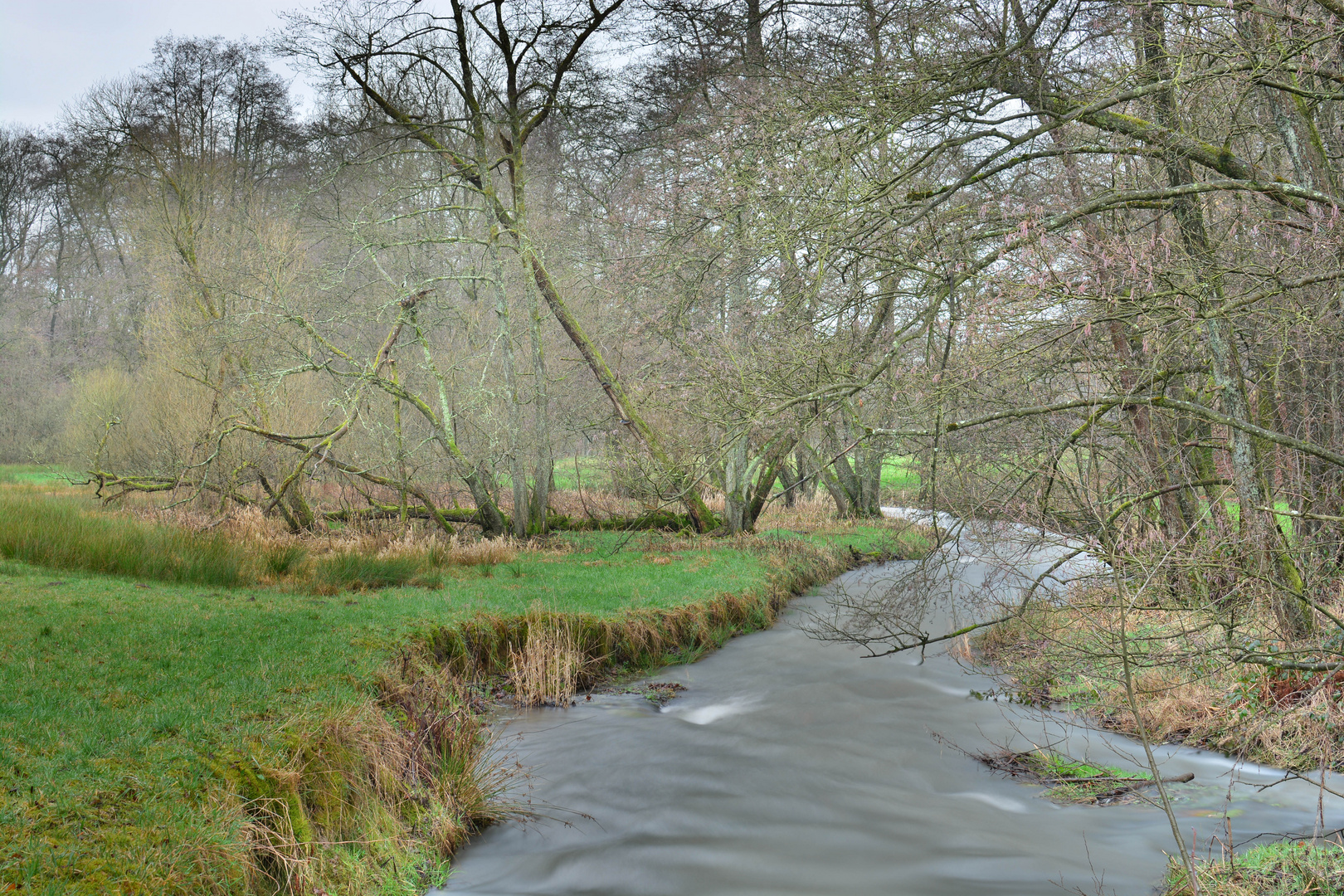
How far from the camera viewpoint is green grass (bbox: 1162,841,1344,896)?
163 inches

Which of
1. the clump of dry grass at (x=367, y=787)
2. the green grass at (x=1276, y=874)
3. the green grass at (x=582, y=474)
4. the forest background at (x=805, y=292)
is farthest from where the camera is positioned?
the green grass at (x=582, y=474)

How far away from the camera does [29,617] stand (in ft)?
20.4

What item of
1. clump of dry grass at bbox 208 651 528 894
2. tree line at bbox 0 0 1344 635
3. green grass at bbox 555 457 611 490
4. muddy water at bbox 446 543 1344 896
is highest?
tree line at bbox 0 0 1344 635

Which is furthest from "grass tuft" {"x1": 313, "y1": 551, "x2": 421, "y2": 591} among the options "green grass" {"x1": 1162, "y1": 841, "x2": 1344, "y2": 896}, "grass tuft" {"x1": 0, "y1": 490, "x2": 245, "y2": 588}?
"green grass" {"x1": 1162, "y1": 841, "x2": 1344, "y2": 896}

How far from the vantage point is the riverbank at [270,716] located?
355 centimetres

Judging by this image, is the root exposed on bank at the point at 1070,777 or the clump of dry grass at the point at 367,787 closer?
the clump of dry grass at the point at 367,787

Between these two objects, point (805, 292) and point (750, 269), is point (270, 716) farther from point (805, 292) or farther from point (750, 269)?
point (750, 269)

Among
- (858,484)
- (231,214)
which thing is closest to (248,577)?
(858,484)

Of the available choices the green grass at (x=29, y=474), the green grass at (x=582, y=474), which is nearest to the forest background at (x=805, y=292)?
the green grass at (x=582, y=474)

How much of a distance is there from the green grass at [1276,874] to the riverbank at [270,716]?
4.10 meters

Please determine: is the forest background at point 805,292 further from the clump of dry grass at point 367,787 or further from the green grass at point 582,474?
the clump of dry grass at point 367,787

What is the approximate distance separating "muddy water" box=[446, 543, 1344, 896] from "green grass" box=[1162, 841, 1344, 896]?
40 centimetres

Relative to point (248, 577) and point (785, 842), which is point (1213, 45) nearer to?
point (785, 842)

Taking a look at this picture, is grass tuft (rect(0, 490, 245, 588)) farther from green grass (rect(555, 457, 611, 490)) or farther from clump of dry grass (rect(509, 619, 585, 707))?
green grass (rect(555, 457, 611, 490))
